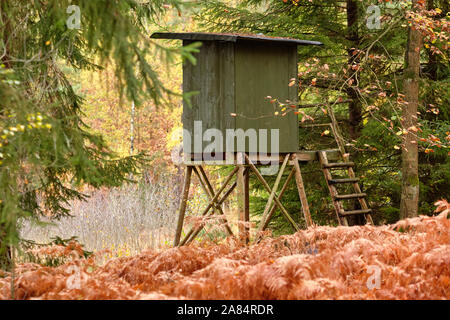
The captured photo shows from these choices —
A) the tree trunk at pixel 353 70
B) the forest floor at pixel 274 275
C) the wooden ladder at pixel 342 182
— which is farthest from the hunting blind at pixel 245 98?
the forest floor at pixel 274 275

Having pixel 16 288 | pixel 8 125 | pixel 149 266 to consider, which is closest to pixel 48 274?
pixel 16 288

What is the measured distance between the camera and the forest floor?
4.16 meters

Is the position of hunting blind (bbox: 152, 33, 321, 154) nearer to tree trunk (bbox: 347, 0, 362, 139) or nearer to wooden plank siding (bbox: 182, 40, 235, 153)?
wooden plank siding (bbox: 182, 40, 235, 153)

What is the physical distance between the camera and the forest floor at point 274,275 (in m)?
4.16

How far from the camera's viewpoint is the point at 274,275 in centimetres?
422

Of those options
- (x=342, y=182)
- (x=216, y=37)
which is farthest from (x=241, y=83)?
(x=342, y=182)

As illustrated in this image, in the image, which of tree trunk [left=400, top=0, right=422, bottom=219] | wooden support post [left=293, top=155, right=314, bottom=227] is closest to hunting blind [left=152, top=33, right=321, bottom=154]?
wooden support post [left=293, top=155, right=314, bottom=227]

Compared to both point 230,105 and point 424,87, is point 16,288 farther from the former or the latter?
point 424,87

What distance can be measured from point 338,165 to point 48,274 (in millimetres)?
5532

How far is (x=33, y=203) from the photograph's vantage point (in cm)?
690

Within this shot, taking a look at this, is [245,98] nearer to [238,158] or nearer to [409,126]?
[238,158]

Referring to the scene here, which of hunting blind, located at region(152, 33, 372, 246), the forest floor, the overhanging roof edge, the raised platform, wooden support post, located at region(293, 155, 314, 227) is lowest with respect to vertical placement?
the forest floor

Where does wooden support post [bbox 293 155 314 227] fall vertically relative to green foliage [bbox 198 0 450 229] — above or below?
below

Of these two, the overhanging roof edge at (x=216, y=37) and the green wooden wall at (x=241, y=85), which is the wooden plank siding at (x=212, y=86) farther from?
the overhanging roof edge at (x=216, y=37)
